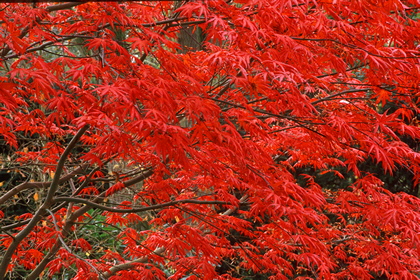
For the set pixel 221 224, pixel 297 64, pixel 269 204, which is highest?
pixel 297 64

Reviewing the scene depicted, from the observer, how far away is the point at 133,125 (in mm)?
1959

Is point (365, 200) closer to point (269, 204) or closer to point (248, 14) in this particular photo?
point (269, 204)

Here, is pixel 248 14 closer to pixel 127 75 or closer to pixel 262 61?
pixel 262 61

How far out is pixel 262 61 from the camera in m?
2.42

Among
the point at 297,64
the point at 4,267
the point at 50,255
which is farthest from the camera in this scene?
the point at 50,255

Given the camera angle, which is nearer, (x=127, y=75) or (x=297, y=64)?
(x=127, y=75)

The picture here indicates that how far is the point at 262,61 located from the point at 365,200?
1.92 metres

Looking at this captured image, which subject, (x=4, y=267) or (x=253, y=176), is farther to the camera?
(x=4, y=267)

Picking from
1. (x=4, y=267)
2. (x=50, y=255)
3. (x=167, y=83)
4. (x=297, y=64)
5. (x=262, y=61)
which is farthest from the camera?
(x=50, y=255)

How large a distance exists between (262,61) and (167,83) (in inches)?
21.8

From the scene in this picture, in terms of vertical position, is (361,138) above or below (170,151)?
below

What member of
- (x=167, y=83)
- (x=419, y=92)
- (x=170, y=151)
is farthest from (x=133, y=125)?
(x=419, y=92)

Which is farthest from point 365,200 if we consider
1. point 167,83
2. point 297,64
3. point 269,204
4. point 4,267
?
point 4,267

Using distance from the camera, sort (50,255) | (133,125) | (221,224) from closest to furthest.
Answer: (133,125) → (50,255) → (221,224)
